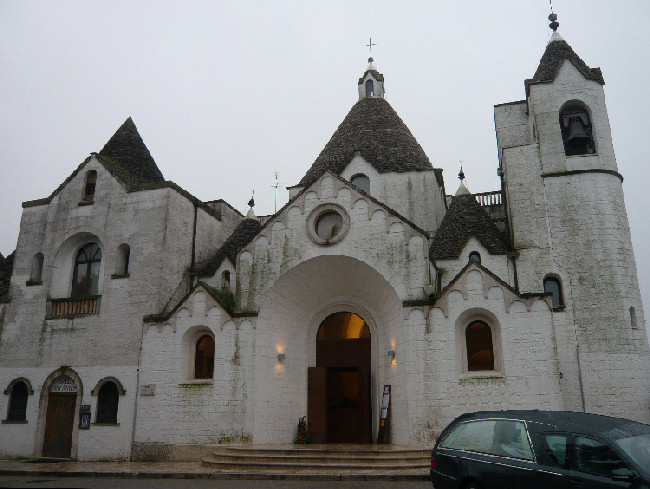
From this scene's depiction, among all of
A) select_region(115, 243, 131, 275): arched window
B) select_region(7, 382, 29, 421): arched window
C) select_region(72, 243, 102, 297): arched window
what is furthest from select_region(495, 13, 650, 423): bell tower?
select_region(7, 382, 29, 421): arched window

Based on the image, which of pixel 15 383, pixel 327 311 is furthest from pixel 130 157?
pixel 327 311

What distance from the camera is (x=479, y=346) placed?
1611cm

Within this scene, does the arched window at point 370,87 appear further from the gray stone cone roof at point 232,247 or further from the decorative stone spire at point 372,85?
the gray stone cone roof at point 232,247

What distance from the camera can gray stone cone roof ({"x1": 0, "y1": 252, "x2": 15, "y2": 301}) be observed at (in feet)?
71.1

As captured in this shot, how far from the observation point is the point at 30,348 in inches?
787

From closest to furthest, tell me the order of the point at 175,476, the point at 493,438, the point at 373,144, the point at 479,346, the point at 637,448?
1. the point at 637,448
2. the point at 493,438
3. the point at 175,476
4. the point at 479,346
5. the point at 373,144

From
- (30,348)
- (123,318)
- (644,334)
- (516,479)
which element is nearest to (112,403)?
(123,318)

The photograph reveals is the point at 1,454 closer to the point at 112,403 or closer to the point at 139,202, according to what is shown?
the point at 112,403

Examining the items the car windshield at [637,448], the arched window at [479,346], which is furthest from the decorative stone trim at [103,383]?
the car windshield at [637,448]

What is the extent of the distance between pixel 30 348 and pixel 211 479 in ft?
33.5

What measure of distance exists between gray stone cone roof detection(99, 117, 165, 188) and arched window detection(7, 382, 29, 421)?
8803mm

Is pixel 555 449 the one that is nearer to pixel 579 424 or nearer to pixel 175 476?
pixel 579 424

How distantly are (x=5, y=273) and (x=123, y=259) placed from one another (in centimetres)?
658

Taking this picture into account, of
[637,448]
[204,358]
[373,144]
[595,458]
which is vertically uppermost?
[373,144]
